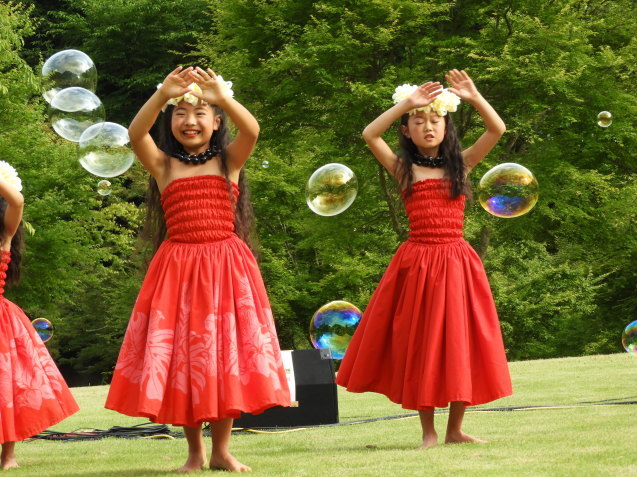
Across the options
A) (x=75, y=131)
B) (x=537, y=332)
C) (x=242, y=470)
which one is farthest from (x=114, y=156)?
(x=537, y=332)

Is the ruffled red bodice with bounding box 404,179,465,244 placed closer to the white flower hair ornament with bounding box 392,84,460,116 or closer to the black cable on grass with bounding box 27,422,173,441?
the white flower hair ornament with bounding box 392,84,460,116

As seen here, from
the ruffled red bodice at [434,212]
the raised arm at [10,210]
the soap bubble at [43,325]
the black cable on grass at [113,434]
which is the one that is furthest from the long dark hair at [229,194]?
the soap bubble at [43,325]

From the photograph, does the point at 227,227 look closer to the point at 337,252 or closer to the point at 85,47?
the point at 337,252

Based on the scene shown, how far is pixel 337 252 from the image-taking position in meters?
23.4

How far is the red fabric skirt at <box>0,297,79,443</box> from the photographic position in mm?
5492

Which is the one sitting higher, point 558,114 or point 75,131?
point 558,114

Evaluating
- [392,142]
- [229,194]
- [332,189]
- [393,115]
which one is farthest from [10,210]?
[392,142]

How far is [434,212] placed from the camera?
5.92m

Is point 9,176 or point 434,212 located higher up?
point 9,176

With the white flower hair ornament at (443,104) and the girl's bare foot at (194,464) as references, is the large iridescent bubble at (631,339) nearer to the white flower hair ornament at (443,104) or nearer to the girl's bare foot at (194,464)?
the white flower hair ornament at (443,104)

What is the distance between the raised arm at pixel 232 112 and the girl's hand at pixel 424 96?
1.16 m

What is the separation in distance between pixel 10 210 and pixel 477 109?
269cm

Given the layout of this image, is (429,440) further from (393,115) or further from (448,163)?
(393,115)

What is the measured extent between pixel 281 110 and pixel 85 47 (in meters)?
10.9
